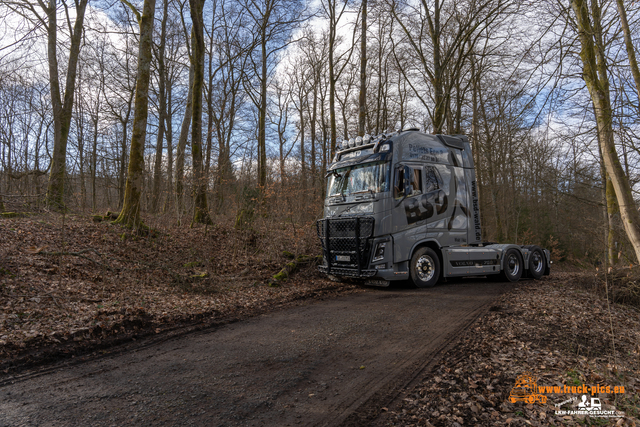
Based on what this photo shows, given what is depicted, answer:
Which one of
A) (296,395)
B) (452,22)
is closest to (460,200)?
(296,395)

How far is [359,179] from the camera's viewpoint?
358 inches

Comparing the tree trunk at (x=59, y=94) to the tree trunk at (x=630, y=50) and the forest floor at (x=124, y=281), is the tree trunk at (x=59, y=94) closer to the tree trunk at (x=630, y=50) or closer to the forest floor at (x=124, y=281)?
the forest floor at (x=124, y=281)

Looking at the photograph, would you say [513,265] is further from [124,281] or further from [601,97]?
[124,281]

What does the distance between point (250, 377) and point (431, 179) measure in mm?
7064

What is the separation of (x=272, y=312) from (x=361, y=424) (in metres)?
3.95

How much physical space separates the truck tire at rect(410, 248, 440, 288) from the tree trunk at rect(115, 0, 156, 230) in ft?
25.0

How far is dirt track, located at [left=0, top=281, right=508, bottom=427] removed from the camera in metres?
2.95

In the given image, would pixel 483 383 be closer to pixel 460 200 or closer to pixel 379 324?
pixel 379 324

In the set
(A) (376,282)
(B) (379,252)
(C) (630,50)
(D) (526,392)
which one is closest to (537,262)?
(A) (376,282)

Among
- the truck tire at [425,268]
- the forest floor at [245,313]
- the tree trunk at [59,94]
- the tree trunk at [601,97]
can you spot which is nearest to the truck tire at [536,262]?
the forest floor at [245,313]

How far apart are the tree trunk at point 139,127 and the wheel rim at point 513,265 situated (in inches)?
433

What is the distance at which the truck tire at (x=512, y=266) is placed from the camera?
34.9ft

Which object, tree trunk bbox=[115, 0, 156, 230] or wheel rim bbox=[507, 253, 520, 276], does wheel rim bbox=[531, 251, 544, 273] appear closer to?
wheel rim bbox=[507, 253, 520, 276]

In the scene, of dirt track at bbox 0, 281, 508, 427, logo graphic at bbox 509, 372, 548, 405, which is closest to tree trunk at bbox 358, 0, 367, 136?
dirt track at bbox 0, 281, 508, 427
